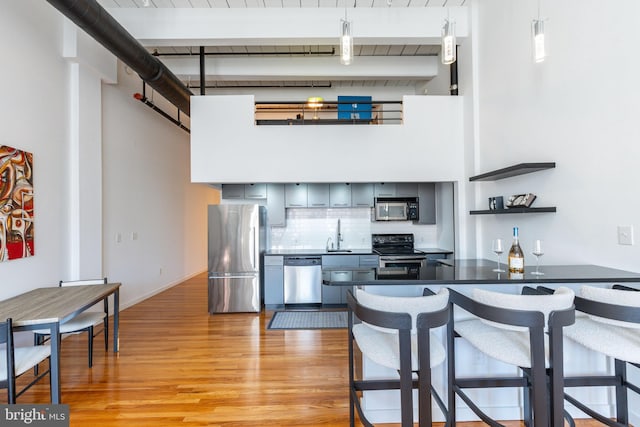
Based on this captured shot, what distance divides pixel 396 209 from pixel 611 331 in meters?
3.49

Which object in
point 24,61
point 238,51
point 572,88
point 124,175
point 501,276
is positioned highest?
point 238,51

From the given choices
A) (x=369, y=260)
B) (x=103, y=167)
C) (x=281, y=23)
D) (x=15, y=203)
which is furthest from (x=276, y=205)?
(x=15, y=203)

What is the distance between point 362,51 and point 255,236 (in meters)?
3.58

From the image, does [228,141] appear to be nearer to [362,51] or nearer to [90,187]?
[90,187]

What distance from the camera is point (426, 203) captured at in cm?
504

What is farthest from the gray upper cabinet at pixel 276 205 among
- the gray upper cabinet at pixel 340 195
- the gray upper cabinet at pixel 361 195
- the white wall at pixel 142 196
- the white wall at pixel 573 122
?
the white wall at pixel 573 122

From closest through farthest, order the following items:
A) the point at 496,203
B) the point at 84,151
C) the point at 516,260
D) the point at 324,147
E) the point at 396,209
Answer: the point at 516,260 < the point at 496,203 < the point at 84,151 < the point at 324,147 < the point at 396,209

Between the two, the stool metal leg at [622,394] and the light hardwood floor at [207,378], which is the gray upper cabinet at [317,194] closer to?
the light hardwood floor at [207,378]

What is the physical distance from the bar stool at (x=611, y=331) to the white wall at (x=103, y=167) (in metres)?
4.45

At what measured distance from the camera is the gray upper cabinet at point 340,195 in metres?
5.02

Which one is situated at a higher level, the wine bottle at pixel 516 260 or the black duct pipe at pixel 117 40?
the black duct pipe at pixel 117 40

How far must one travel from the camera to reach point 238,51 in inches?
188

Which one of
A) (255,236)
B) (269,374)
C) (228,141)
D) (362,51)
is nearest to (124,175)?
(228,141)

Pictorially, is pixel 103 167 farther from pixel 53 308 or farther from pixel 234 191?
pixel 53 308
